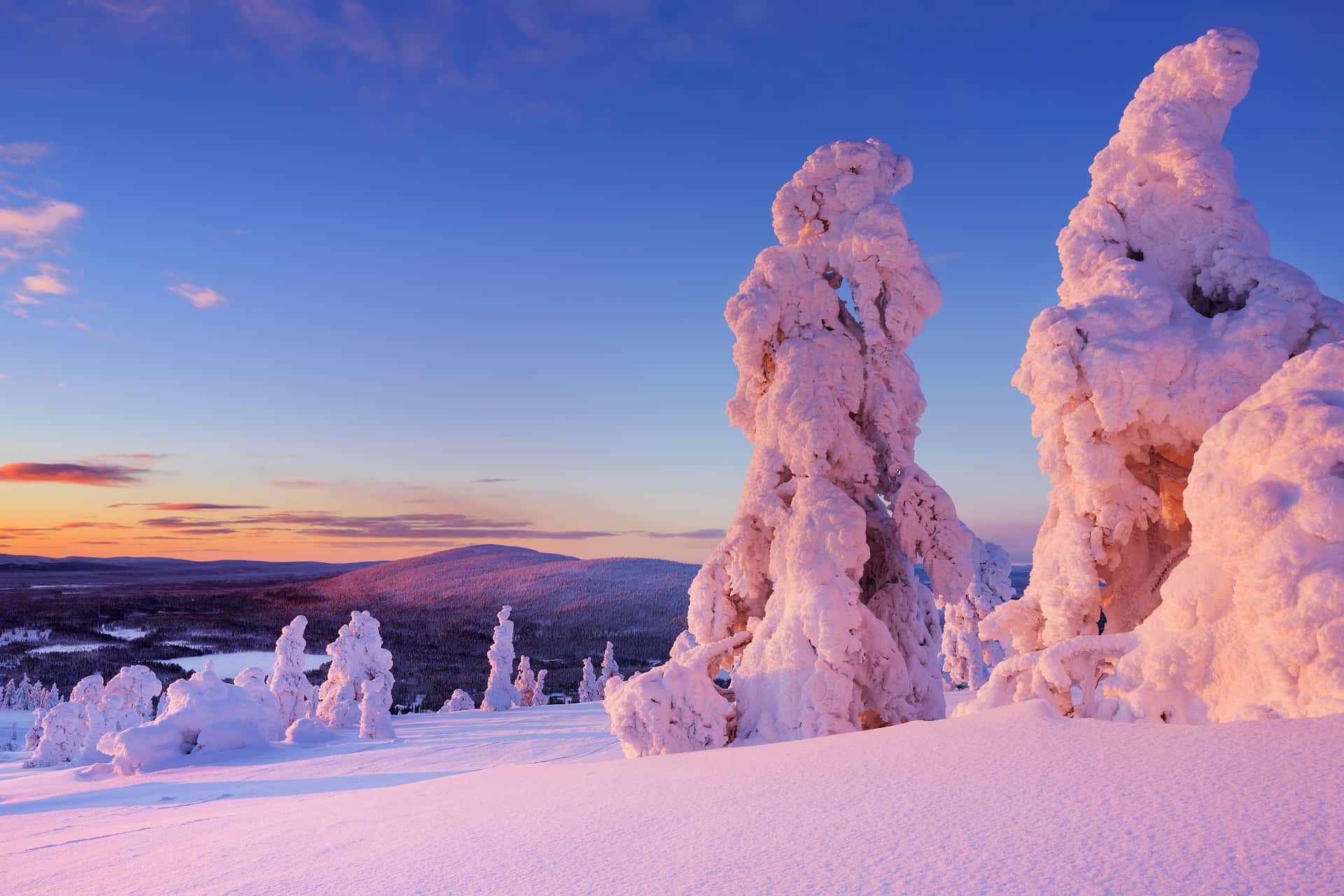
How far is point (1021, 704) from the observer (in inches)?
204

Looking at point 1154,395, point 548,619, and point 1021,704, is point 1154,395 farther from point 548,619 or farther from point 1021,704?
point 548,619

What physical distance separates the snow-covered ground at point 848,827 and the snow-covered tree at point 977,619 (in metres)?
22.1

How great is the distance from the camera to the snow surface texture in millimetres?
4652

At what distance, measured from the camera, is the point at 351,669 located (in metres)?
27.6

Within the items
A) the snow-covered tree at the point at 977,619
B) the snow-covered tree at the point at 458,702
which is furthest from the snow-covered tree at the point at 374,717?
the snow-covered tree at the point at 977,619

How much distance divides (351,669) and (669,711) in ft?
70.1

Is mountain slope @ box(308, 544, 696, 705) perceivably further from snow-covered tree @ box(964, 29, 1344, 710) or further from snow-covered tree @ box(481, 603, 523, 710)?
snow-covered tree @ box(964, 29, 1344, 710)

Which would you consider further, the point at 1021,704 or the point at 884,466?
the point at 884,466

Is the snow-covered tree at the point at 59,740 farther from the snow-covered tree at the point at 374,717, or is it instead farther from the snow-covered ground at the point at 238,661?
the snow-covered ground at the point at 238,661

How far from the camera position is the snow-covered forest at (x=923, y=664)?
3.17 m

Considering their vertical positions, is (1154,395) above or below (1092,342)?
below

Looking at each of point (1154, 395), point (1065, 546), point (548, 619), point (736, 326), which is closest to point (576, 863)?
point (1065, 546)

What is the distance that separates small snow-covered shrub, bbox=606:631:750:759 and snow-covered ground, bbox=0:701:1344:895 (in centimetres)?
327

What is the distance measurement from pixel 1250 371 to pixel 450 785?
8.54 metres
